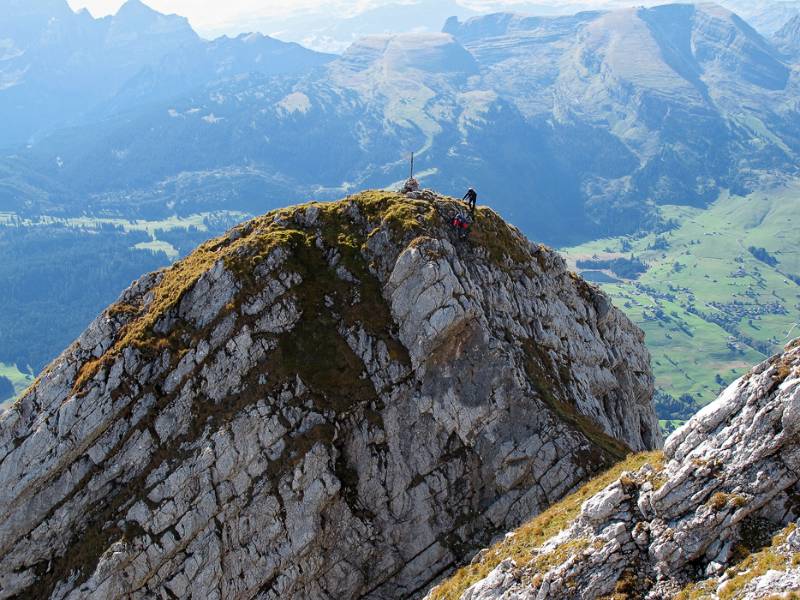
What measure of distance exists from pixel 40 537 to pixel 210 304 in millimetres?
22681

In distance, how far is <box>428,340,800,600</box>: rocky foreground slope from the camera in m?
33.7

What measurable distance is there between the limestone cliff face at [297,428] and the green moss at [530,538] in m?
7.28

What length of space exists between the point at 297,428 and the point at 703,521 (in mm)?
33147

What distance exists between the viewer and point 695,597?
33.7m

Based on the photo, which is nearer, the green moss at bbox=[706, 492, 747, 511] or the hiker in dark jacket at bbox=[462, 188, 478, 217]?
the green moss at bbox=[706, 492, 747, 511]

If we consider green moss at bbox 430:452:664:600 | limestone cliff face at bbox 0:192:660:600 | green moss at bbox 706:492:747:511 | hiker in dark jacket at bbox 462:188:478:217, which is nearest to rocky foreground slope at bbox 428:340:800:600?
green moss at bbox 706:492:747:511

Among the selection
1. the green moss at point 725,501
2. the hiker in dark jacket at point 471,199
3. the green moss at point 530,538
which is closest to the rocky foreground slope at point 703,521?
the green moss at point 725,501

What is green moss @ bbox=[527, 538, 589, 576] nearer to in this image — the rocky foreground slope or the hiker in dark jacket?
the rocky foreground slope

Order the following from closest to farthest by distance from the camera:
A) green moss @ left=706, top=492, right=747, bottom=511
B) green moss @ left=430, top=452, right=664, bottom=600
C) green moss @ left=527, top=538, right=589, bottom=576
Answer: green moss @ left=706, top=492, right=747, bottom=511
green moss @ left=527, top=538, right=589, bottom=576
green moss @ left=430, top=452, right=664, bottom=600

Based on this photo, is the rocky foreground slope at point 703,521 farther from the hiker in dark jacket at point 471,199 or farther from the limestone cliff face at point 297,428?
the hiker in dark jacket at point 471,199

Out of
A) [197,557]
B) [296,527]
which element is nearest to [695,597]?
[296,527]

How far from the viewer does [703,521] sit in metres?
35.4

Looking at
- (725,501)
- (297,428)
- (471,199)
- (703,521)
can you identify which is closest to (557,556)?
(703,521)

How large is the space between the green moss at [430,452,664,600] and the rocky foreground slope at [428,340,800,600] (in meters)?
1.32
